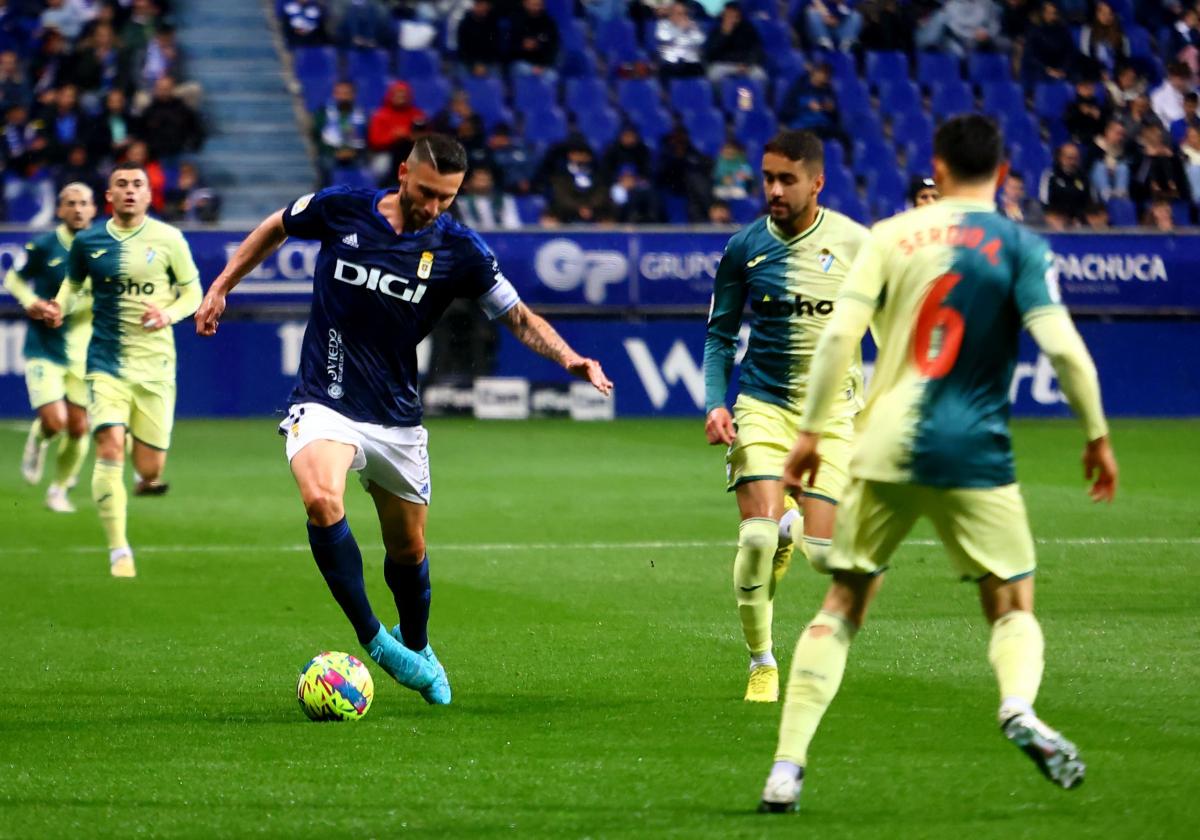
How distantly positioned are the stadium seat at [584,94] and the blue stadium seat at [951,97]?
15.0ft

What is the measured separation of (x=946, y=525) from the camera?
5504mm

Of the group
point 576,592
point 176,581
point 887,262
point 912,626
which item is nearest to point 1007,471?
point 887,262

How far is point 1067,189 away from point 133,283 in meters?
14.9

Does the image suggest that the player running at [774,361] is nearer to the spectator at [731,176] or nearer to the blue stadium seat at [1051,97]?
the spectator at [731,176]

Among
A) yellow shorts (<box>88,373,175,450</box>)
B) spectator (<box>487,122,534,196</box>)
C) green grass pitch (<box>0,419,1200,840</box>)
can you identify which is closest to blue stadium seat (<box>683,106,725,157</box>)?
spectator (<box>487,122,534,196</box>)

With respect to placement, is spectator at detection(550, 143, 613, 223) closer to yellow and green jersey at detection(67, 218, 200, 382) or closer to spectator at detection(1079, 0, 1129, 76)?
spectator at detection(1079, 0, 1129, 76)

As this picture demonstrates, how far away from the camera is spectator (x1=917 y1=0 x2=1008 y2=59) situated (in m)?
27.2

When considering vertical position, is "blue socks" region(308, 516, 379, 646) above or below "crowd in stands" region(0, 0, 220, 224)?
above

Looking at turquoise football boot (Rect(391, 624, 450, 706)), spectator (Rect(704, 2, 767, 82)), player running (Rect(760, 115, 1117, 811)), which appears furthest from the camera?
spectator (Rect(704, 2, 767, 82))

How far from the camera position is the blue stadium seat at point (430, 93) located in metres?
25.0

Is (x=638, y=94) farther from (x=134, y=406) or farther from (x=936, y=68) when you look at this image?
(x=134, y=406)

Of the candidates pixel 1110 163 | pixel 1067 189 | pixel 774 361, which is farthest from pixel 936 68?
pixel 774 361

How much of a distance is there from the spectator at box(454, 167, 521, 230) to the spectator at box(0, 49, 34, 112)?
18.5ft

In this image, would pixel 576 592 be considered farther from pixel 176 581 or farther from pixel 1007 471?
pixel 1007 471
